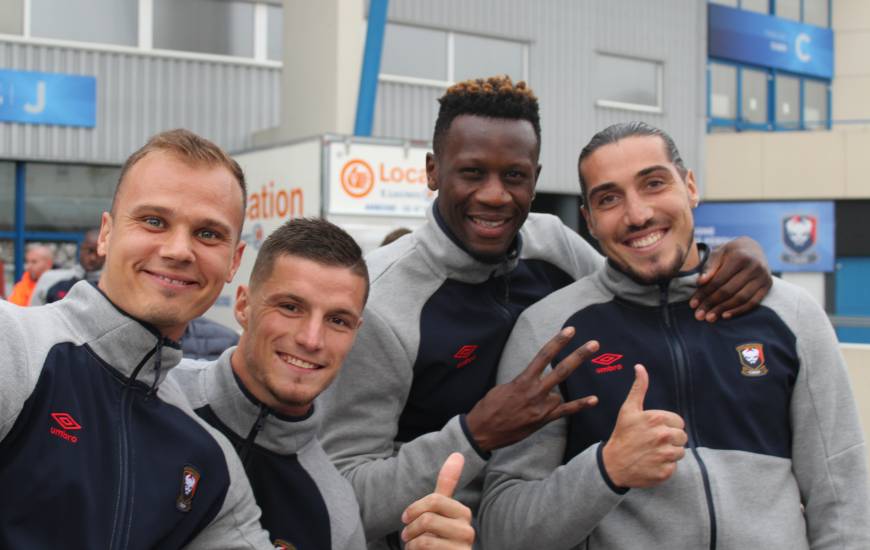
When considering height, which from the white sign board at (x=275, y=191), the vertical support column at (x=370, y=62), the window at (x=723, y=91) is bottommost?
→ the white sign board at (x=275, y=191)

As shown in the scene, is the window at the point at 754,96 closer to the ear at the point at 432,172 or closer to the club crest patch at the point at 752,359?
the ear at the point at 432,172

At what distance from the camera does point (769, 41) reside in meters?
25.1

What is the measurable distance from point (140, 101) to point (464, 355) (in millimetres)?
14771


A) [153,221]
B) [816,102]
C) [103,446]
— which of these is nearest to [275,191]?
[153,221]

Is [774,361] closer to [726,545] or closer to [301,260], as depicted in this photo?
[726,545]

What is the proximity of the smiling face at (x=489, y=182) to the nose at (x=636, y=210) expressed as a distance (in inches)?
15.0

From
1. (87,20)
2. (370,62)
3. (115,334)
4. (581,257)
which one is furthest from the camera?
(87,20)

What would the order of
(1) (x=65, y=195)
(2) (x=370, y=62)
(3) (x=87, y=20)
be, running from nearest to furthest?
(2) (x=370, y=62)
(3) (x=87, y=20)
(1) (x=65, y=195)

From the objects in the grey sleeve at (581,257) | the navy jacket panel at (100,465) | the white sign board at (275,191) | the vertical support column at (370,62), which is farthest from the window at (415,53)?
the navy jacket panel at (100,465)

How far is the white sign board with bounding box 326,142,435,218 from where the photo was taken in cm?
1056

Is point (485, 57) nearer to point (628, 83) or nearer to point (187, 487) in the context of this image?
point (628, 83)

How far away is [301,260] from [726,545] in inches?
54.6

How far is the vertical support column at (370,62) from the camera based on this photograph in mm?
12648

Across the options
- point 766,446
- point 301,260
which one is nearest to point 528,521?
point 766,446
